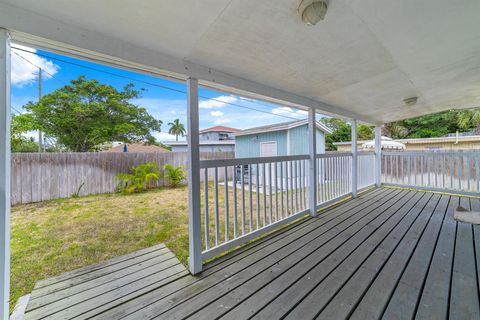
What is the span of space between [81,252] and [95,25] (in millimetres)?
2693

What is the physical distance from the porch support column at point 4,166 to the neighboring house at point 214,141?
39.4 ft

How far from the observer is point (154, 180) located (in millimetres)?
6969

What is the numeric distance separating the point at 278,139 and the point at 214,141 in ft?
23.4

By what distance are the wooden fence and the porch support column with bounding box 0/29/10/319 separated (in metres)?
5.44

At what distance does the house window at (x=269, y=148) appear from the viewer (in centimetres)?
801

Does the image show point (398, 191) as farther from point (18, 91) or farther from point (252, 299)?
point (18, 91)

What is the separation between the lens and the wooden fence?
473cm

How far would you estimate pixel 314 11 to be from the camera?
119 cm

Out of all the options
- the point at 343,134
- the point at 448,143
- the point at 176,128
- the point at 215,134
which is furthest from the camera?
the point at 176,128

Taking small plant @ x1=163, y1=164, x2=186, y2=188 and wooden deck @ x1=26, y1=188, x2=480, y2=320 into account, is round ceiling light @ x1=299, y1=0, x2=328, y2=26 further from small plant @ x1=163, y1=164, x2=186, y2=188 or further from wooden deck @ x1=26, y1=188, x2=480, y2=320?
small plant @ x1=163, y1=164, x2=186, y2=188

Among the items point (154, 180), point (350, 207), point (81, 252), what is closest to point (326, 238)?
point (350, 207)

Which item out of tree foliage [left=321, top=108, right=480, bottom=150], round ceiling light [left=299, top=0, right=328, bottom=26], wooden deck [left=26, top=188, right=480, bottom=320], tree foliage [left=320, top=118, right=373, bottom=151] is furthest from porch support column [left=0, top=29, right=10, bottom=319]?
tree foliage [left=320, top=118, right=373, bottom=151]

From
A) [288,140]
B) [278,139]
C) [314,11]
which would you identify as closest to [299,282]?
[314,11]

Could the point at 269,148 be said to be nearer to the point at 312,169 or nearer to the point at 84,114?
the point at 312,169
